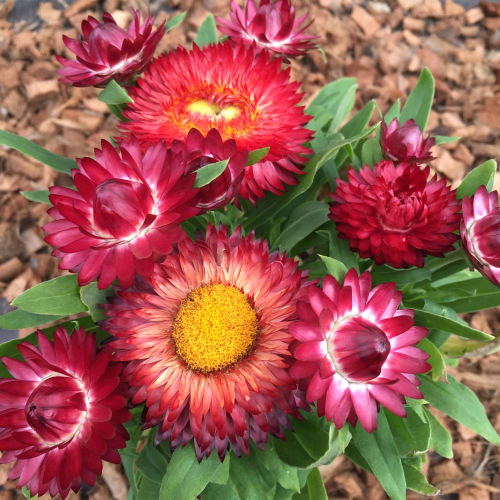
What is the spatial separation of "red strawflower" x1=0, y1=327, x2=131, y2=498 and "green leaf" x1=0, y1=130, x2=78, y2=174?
0.50 meters

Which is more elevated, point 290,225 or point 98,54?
point 98,54

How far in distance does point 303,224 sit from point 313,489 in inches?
23.2

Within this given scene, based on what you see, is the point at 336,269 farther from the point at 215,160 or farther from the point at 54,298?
the point at 54,298

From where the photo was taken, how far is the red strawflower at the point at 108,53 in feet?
3.43

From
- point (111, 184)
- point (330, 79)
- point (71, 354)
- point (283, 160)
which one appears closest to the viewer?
point (111, 184)

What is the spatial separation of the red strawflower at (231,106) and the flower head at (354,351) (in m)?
0.36

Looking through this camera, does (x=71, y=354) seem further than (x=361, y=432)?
No

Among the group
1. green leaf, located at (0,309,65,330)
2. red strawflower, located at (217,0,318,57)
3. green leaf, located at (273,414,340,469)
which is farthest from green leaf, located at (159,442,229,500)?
red strawflower, located at (217,0,318,57)

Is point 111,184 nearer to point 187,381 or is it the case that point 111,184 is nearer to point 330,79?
point 187,381

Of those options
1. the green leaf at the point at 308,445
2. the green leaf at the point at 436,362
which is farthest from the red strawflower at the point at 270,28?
the green leaf at the point at 308,445

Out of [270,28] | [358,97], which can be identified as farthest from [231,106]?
[358,97]

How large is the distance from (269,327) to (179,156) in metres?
0.32

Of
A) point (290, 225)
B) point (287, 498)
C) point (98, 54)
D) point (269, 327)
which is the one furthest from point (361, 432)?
point (98, 54)

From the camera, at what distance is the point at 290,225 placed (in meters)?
1.21
